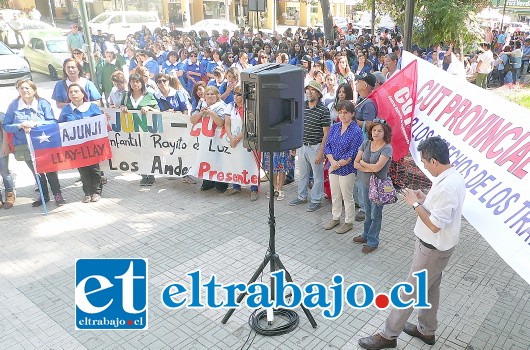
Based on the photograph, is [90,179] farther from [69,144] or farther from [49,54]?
[49,54]

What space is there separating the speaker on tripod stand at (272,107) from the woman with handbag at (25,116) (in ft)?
13.6

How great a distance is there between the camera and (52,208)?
7.06 metres

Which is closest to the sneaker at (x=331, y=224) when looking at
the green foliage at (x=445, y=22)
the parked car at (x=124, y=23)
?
the green foliage at (x=445, y=22)

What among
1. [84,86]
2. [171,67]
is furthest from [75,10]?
[84,86]

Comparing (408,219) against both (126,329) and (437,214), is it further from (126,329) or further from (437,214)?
(126,329)

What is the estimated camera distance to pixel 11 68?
15516 millimetres

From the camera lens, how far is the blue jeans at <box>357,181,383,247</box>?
543 cm

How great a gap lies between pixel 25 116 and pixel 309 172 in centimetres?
428

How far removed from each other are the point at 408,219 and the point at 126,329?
13.3 feet

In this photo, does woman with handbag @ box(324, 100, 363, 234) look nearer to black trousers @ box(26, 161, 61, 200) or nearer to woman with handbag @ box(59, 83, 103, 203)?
woman with handbag @ box(59, 83, 103, 203)

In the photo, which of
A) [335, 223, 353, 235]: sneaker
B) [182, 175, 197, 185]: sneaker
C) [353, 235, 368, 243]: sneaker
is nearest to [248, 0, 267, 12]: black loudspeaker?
[182, 175, 197, 185]: sneaker

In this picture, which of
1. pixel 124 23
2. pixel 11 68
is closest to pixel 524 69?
pixel 11 68

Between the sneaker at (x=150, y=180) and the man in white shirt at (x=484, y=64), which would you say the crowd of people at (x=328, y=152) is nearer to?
the sneaker at (x=150, y=180)

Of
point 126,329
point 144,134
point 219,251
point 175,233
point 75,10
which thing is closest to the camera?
point 126,329
